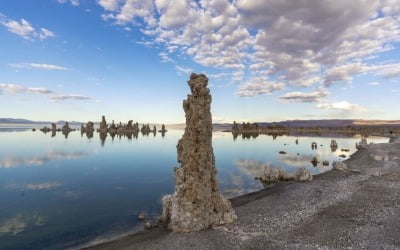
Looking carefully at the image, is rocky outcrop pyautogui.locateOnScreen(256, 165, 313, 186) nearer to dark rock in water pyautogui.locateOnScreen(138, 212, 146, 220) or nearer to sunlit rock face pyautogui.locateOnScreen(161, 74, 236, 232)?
dark rock in water pyautogui.locateOnScreen(138, 212, 146, 220)

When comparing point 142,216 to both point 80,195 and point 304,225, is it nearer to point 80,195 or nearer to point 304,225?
point 80,195

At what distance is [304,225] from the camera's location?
64.0 feet

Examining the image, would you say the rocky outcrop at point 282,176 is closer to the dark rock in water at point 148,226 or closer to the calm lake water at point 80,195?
the calm lake water at point 80,195

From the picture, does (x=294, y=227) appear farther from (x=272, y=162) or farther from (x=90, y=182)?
(x=272, y=162)

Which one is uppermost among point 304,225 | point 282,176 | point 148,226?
point 304,225

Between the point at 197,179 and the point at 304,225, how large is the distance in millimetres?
7773

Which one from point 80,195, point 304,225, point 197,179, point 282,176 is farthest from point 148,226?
point 282,176

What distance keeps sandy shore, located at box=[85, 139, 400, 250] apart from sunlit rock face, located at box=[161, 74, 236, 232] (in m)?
0.93

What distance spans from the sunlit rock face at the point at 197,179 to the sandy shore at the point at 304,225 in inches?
36.7

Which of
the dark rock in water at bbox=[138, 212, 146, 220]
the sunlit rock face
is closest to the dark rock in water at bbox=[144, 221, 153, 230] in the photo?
the sunlit rock face

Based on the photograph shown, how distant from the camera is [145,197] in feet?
103

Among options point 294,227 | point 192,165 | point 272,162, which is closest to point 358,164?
point 272,162

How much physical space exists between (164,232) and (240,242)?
18.7 ft

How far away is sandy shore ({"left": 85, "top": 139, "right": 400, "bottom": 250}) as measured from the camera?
16625 mm
